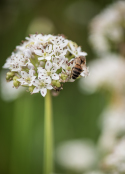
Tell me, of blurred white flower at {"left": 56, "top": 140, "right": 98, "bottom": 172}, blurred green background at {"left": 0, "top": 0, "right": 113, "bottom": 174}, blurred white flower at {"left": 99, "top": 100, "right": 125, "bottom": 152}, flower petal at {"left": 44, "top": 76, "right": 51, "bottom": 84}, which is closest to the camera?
flower petal at {"left": 44, "top": 76, "right": 51, "bottom": 84}

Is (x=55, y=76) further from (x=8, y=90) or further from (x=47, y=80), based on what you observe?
(x=8, y=90)

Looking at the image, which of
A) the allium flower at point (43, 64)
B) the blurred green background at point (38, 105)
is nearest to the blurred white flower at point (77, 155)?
the blurred green background at point (38, 105)

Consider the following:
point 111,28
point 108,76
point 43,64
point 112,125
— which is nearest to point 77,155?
point 112,125

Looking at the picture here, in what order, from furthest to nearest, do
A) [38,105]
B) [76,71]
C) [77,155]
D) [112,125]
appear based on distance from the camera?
[38,105] → [77,155] → [112,125] → [76,71]

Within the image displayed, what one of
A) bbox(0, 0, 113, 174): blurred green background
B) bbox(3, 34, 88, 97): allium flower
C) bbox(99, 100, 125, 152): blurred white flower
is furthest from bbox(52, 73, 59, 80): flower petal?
bbox(0, 0, 113, 174): blurred green background

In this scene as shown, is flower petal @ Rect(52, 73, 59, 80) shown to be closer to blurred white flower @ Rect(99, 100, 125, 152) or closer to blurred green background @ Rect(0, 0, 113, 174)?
Answer: blurred white flower @ Rect(99, 100, 125, 152)

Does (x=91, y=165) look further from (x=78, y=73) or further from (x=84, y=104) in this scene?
(x=78, y=73)

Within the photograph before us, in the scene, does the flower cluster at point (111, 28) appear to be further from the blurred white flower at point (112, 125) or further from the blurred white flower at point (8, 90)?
the blurred white flower at point (8, 90)
